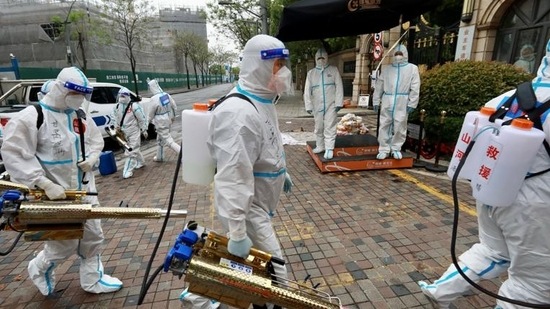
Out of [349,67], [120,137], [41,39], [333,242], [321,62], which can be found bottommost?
[333,242]

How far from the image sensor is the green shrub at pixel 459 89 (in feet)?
17.0

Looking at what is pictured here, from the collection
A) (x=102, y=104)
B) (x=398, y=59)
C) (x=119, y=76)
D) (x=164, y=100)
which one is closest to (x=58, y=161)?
(x=164, y=100)

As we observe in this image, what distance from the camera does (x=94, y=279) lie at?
2652mm

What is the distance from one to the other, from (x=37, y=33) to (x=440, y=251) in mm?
34173

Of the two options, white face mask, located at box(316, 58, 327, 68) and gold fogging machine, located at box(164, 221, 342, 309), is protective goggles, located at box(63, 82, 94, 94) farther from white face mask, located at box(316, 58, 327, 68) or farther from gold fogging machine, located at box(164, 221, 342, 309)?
white face mask, located at box(316, 58, 327, 68)

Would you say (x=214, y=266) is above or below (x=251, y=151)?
below

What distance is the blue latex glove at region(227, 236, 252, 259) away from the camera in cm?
168

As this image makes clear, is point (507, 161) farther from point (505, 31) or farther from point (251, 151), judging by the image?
point (505, 31)

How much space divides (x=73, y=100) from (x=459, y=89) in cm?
579

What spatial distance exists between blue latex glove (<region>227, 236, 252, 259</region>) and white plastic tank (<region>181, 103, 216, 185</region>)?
483 mm

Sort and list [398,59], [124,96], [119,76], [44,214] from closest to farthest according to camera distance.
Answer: [44,214] → [398,59] → [124,96] → [119,76]

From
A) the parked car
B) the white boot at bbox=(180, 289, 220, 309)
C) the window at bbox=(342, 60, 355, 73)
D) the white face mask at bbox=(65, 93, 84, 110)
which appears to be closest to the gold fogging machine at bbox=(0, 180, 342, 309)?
the white boot at bbox=(180, 289, 220, 309)

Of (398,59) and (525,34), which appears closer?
(398,59)

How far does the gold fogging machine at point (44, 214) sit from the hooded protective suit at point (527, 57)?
895 cm
